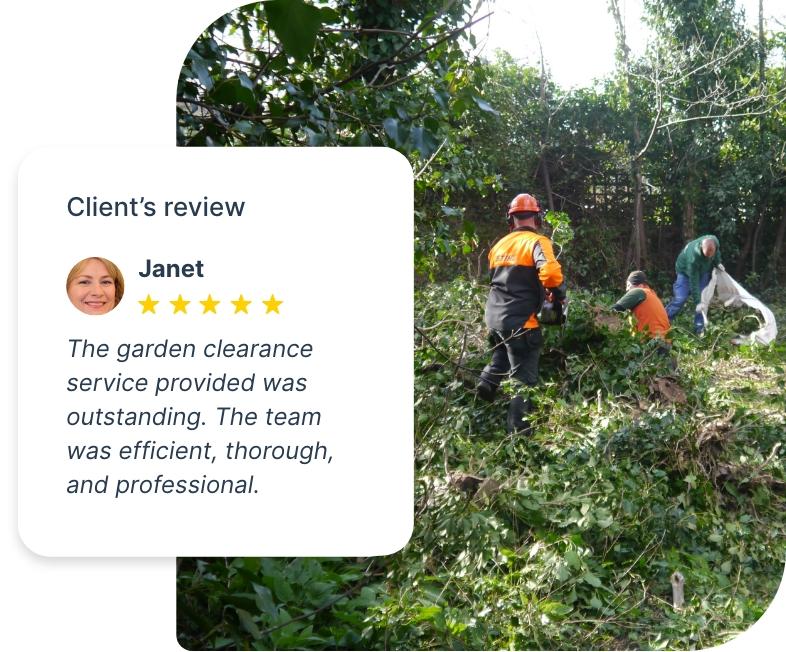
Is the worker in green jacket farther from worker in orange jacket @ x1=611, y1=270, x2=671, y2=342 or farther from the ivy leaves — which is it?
the ivy leaves

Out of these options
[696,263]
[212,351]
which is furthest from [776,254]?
[212,351]

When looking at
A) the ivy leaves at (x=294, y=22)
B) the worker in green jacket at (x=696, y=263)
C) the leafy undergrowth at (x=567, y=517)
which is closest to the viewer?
→ the ivy leaves at (x=294, y=22)

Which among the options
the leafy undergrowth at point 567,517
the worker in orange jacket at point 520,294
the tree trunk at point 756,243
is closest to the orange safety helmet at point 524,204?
the worker in orange jacket at point 520,294

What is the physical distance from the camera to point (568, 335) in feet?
6.80

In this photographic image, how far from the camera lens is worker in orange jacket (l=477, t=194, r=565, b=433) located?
2.04 meters

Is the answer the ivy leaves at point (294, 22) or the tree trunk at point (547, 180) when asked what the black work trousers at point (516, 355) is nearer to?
the tree trunk at point (547, 180)

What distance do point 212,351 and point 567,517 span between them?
3.16ft

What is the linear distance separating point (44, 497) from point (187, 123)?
93cm

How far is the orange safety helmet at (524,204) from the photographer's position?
6.70 feet

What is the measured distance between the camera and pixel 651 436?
2.05 metres

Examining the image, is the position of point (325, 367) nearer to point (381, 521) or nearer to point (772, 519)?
point (381, 521)

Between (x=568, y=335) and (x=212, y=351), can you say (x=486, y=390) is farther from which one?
(x=212, y=351)

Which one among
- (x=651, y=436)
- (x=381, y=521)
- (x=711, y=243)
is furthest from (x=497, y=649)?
(x=711, y=243)

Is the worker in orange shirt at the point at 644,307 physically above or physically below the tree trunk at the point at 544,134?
below
